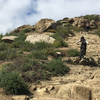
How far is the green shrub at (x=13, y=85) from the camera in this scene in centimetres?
462

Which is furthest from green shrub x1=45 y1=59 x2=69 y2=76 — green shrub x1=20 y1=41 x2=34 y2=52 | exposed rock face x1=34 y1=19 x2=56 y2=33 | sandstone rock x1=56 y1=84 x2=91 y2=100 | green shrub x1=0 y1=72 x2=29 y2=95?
exposed rock face x1=34 y1=19 x2=56 y2=33

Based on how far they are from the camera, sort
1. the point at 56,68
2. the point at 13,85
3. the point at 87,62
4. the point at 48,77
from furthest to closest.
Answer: the point at 87,62 < the point at 56,68 < the point at 48,77 < the point at 13,85

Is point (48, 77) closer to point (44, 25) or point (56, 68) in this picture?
point (56, 68)

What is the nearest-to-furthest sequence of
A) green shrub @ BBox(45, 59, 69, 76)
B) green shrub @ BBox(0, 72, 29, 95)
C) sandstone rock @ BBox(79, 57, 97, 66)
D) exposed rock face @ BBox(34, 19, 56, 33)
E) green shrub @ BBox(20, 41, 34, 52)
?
1. green shrub @ BBox(0, 72, 29, 95)
2. green shrub @ BBox(45, 59, 69, 76)
3. sandstone rock @ BBox(79, 57, 97, 66)
4. green shrub @ BBox(20, 41, 34, 52)
5. exposed rock face @ BBox(34, 19, 56, 33)

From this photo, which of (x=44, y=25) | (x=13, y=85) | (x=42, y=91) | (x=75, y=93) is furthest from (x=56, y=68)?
(x=44, y=25)

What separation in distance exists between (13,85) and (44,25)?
48.6 ft

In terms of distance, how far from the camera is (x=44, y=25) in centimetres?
1894

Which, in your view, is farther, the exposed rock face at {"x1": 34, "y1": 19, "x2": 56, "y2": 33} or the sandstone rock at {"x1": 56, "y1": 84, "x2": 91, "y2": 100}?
the exposed rock face at {"x1": 34, "y1": 19, "x2": 56, "y2": 33}

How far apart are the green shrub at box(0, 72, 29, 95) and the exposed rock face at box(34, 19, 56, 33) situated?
13.3 m

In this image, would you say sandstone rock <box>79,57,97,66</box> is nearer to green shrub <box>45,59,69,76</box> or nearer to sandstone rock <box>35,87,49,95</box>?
green shrub <box>45,59,69,76</box>

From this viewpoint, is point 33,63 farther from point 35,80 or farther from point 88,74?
point 88,74

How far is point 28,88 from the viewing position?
5.04 metres

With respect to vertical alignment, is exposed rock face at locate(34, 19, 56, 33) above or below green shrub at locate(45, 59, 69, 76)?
above

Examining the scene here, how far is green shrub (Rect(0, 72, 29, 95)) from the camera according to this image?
462 cm
